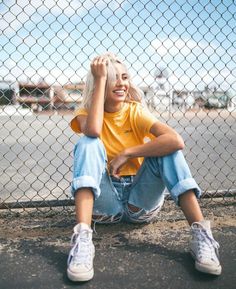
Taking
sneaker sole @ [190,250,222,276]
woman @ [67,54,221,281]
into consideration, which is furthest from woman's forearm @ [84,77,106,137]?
sneaker sole @ [190,250,222,276]

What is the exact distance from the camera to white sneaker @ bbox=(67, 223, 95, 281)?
186cm

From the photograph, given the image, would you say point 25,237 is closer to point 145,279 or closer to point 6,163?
point 145,279

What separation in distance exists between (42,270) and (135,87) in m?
1.41

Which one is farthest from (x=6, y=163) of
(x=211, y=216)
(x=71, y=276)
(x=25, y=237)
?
(x=71, y=276)

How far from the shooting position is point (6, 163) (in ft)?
19.3

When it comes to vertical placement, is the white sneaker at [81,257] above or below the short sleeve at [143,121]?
below

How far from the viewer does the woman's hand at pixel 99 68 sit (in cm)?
238

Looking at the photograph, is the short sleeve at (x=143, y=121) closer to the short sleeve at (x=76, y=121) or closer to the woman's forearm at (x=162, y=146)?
the woman's forearm at (x=162, y=146)

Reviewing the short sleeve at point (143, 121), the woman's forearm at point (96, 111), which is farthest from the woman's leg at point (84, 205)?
the short sleeve at point (143, 121)

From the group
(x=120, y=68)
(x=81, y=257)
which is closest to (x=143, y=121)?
(x=120, y=68)

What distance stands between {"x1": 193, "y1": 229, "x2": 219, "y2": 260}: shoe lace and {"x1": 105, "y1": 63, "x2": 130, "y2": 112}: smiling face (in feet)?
3.32

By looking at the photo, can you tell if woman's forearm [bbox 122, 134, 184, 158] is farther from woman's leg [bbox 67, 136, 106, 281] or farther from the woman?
woman's leg [bbox 67, 136, 106, 281]

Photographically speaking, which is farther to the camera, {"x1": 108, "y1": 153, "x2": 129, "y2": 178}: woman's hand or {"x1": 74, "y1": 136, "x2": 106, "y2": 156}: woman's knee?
{"x1": 108, "y1": 153, "x2": 129, "y2": 178}: woman's hand

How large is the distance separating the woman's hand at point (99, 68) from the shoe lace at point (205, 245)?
1.16 meters
